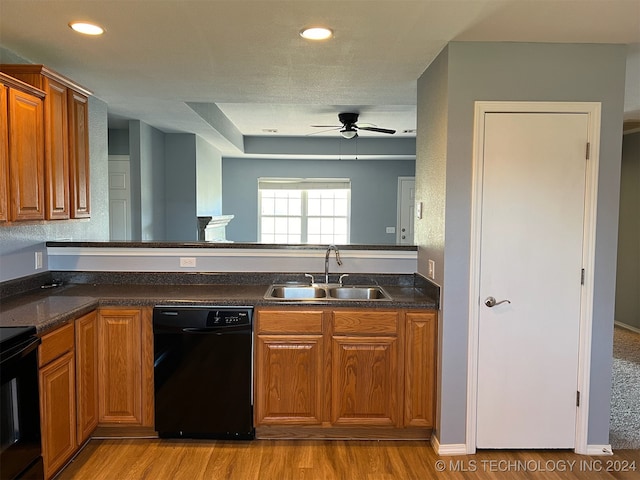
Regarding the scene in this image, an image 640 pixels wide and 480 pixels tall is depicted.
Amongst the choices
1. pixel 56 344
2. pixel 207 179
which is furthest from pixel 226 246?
pixel 207 179

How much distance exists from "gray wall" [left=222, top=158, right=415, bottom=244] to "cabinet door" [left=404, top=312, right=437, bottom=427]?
5237mm

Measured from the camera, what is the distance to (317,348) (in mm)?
2701

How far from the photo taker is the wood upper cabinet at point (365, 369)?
269 centimetres

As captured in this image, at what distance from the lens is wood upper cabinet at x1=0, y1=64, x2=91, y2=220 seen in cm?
251

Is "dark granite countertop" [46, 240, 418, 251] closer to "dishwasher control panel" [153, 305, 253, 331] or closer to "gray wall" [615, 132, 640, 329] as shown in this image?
"dishwasher control panel" [153, 305, 253, 331]

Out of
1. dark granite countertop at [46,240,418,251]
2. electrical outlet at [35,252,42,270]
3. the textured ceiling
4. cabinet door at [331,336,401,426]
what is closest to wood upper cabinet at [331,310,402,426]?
cabinet door at [331,336,401,426]

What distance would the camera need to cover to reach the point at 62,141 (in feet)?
8.82

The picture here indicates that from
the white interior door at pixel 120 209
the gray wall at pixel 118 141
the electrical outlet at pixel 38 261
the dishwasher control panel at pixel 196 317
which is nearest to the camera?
the dishwasher control panel at pixel 196 317

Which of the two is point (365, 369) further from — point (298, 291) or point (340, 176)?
point (340, 176)

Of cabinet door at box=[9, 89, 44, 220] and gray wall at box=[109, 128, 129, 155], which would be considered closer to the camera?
cabinet door at box=[9, 89, 44, 220]

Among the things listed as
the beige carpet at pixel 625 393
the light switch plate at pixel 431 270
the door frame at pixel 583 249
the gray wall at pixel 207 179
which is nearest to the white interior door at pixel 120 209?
the gray wall at pixel 207 179

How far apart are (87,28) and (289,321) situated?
6.20 feet

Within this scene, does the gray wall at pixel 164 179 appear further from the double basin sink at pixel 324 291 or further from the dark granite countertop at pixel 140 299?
the double basin sink at pixel 324 291

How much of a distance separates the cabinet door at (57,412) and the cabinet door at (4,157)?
791mm
